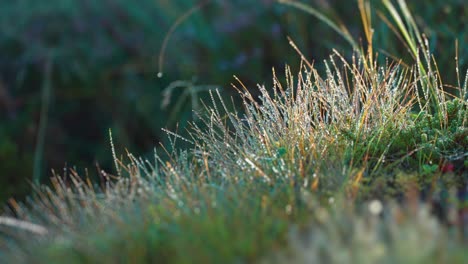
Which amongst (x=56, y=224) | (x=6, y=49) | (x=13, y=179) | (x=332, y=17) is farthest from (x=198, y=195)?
(x=6, y=49)

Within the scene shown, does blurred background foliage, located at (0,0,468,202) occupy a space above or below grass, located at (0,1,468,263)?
below

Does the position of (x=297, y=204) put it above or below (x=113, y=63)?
above

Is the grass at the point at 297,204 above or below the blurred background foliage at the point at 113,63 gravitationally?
above

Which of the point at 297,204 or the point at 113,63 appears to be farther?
the point at 113,63

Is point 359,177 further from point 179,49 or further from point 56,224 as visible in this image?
point 179,49

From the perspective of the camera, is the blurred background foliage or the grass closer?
the grass
